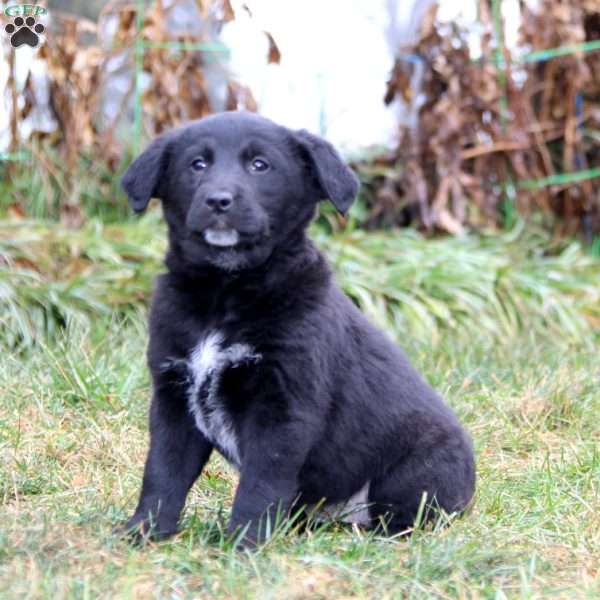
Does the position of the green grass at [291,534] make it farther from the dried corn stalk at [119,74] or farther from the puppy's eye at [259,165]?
the dried corn stalk at [119,74]

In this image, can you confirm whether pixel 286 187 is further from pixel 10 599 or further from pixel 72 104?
pixel 72 104

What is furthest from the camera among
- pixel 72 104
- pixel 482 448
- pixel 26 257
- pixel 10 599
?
pixel 72 104

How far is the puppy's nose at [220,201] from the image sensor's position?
2.79 m

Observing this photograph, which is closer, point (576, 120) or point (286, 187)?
point (286, 187)

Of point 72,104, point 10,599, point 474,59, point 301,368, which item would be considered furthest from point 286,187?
point 474,59

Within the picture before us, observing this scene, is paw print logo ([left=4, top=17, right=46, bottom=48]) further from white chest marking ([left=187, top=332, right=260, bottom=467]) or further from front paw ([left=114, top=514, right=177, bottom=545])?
front paw ([left=114, top=514, right=177, bottom=545])

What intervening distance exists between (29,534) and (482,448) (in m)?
1.88

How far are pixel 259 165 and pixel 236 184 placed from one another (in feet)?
0.47

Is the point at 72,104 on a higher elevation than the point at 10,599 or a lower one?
higher

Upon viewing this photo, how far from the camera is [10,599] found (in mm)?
2188

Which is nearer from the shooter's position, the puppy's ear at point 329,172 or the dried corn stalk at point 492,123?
the puppy's ear at point 329,172

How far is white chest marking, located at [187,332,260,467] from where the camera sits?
2.79m

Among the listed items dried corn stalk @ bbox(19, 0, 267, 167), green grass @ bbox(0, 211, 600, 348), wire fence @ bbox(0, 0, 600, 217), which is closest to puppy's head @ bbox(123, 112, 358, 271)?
green grass @ bbox(0, 211, 600, 348)

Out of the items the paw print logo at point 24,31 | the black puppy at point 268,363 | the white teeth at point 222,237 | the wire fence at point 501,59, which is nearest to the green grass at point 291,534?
the black puppy at point 268,363
